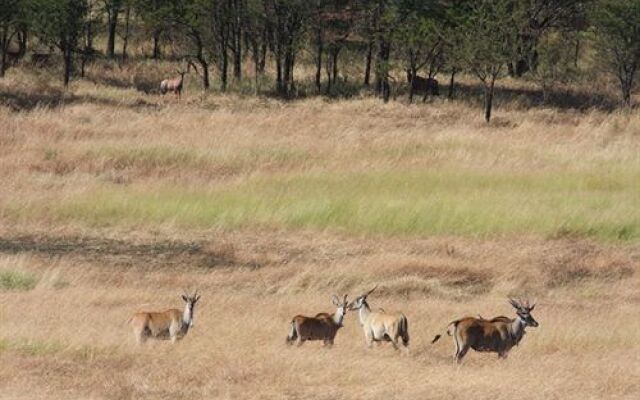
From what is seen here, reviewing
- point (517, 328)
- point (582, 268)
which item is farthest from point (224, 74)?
point (517, 328)

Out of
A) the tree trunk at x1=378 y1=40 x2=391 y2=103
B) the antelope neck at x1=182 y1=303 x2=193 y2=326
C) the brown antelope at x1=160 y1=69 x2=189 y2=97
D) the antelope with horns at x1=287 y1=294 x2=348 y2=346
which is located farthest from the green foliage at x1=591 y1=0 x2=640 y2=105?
the antelope neck at x1=182 y1=303 x2=193 y2=326

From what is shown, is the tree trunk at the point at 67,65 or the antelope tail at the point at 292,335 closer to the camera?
the antelope tail at the point at 292,335

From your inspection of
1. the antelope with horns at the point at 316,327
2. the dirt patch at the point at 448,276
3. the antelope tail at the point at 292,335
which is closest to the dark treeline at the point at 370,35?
the dirt patch at the point at 448,276

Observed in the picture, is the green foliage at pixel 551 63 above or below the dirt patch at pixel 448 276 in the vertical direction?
above

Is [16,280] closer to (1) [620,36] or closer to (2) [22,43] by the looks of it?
A: (1) [620,36]

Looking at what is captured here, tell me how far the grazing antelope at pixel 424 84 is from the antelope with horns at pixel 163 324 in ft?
122

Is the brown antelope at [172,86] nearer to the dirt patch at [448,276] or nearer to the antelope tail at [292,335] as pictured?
the dirt patch at [448,276]

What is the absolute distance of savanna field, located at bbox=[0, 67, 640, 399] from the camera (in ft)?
37.0

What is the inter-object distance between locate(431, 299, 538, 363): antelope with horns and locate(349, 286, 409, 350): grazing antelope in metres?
0.40

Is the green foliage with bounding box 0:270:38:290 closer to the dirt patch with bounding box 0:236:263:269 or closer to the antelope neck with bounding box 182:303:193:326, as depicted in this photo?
the dirt patch with bounding box 0:236:263:269

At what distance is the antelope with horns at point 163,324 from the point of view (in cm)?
1212

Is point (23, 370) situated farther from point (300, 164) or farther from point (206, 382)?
point (300, 164)

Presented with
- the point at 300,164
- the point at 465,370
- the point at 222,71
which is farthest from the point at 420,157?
the point at 222,71

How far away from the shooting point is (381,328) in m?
12.3
